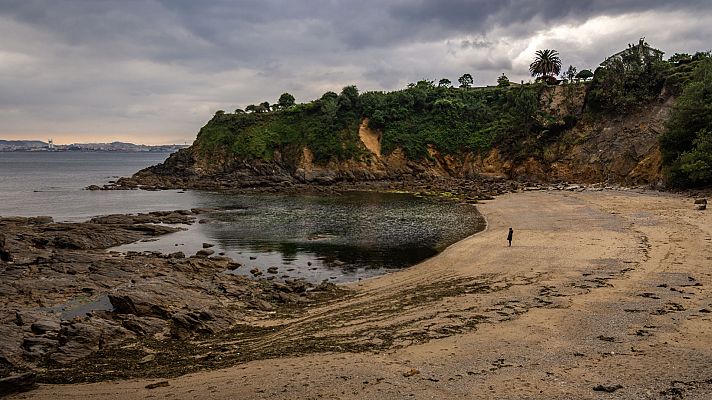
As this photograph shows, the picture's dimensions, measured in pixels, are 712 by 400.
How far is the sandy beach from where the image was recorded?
463 inches

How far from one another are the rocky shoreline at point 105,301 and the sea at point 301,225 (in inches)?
138

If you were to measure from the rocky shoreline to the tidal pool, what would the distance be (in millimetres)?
3182

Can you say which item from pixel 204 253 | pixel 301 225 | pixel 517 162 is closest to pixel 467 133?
pixel 517 162

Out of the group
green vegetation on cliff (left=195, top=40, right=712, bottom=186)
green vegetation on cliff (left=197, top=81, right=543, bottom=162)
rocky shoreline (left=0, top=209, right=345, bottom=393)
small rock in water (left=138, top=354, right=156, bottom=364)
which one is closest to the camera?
small rock in water (left=138, top=354, right=156, bottom=364)

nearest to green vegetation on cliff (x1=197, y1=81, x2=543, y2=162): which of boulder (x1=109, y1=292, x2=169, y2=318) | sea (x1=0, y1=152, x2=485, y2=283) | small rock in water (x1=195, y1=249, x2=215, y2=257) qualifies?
sea (x1=0, y1=152, x2=485, y2=283)

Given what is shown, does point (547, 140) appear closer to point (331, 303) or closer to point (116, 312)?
point (331, 303)

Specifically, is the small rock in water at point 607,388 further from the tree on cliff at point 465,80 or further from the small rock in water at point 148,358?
the tree on cliff at point 465,80

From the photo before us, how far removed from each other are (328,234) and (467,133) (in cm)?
5581

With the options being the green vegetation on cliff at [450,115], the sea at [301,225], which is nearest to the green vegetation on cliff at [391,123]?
the green vegetation on cliff at [450,115]

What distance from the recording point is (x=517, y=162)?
81562 millimetres

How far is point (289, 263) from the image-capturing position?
32.4 meters

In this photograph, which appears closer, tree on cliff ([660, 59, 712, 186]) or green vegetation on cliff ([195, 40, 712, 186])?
tree on cliff ([660, 59, 712, 186])

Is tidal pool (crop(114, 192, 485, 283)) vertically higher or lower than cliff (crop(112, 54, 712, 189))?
lower

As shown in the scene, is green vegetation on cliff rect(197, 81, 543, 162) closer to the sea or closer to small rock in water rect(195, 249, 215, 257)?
the sea
